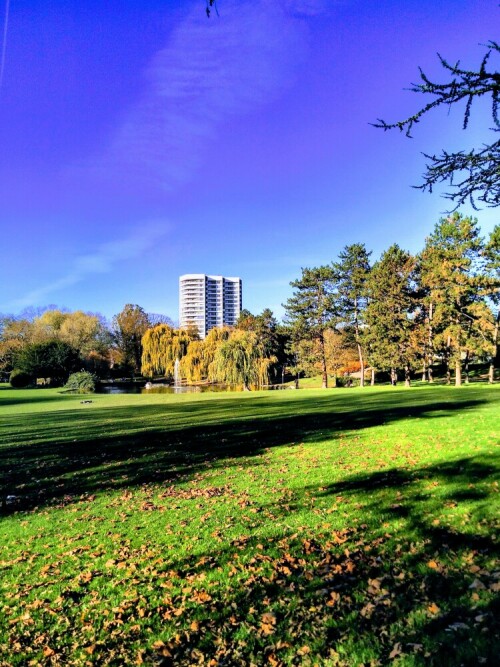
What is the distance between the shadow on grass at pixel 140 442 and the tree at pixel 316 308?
93.8 feet

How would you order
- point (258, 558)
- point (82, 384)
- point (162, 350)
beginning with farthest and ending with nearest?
point (162, 350)
point (82, 384)
point (258, 558)

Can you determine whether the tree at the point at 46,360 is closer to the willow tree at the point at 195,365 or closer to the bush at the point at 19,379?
the bush at the point at 19,379

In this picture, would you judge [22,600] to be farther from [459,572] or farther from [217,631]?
[459,572]

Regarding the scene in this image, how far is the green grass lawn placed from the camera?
2.97 m

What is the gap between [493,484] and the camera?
19.6 feet

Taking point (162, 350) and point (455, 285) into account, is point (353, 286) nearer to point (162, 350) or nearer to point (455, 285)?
point (455, 285)

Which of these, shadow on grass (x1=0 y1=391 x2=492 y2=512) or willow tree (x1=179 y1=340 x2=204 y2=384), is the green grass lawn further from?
willow tree (x1=179 y1=340 x2=204 y2=384)

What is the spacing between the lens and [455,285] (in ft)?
111

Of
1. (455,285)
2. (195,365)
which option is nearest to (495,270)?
(455,285)

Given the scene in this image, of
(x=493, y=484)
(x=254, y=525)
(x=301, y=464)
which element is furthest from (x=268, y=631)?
(x=301, y=464)

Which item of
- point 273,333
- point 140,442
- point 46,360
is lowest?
point 140,442

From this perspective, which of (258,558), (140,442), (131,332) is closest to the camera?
(258,558)

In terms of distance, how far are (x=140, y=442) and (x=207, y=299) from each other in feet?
522

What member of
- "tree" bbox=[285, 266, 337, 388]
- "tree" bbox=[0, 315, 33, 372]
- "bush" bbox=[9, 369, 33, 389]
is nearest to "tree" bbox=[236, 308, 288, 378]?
"tree" bbox=[285, 266, 337, 388]
